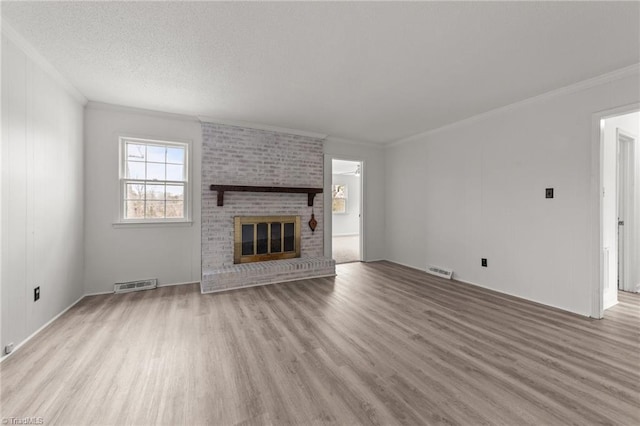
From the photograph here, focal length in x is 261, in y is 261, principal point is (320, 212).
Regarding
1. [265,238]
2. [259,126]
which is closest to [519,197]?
[265,238]

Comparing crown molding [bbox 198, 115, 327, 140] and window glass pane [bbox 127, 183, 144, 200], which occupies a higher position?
crown molding [bbox 198, 115, 327, 140]

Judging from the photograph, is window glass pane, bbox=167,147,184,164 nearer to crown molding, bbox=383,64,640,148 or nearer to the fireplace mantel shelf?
the fireplace mantel shelf

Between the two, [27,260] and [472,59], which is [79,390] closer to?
[27,260]

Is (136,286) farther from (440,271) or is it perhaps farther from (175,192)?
(440,271)

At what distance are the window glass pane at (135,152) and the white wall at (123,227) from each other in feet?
0.58

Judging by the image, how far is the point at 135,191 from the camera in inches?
152

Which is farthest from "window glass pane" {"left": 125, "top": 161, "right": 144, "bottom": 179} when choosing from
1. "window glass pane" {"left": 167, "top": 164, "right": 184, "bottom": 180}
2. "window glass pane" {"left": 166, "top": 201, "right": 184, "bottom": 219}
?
"window glass pane" {"left": 166, "top": 201, "right": 184, "bottom": 219}

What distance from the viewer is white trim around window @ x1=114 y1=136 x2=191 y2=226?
380cm

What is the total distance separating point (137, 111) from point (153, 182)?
1.03m

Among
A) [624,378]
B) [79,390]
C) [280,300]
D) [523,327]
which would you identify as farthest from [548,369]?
[79,390]

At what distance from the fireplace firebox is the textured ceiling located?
6.29 ft

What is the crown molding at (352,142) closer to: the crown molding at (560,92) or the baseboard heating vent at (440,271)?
the crown molding at (560,92)

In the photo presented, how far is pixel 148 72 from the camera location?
Answer: 2709 millimetres

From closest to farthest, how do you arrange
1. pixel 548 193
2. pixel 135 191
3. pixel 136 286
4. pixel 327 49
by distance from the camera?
1. pixel 327 49
2. pixel 548 193
3. pixel 136 286
4. pixel 135 191
